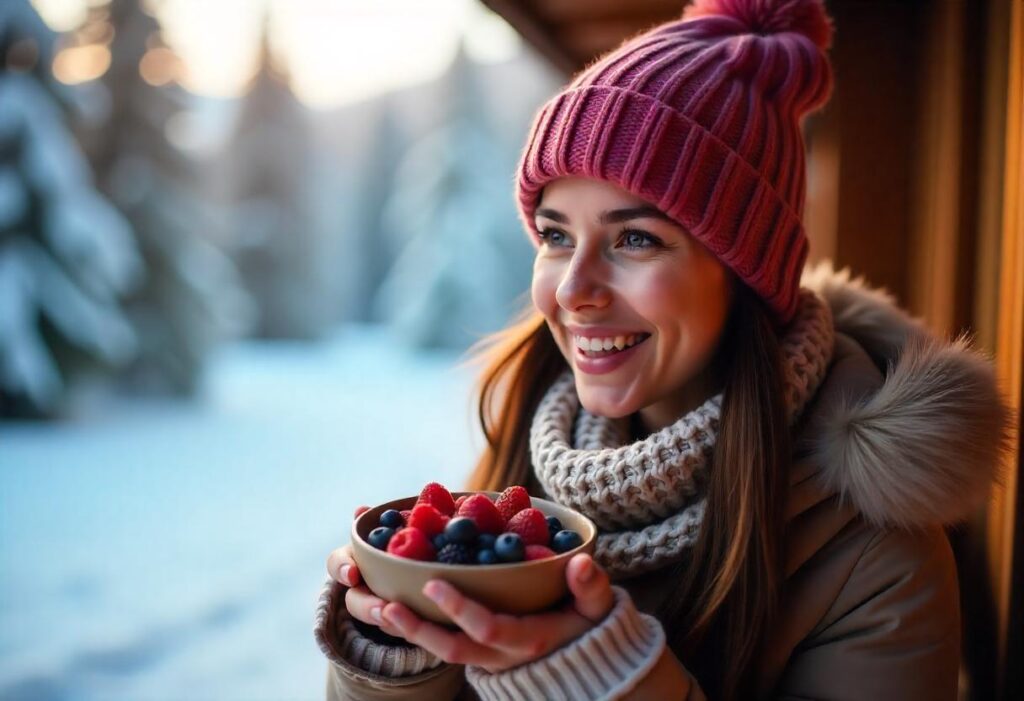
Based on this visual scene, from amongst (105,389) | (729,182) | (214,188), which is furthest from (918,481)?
(214,188)

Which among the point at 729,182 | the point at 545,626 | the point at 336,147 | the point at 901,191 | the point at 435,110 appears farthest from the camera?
the point at 336,147

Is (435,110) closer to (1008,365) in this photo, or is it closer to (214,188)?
(214,188)

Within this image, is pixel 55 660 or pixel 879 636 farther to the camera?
pixel 55 660

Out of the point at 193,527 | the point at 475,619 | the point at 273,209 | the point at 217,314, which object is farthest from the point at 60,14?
the point at 475,619

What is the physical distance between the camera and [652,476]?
1.36m

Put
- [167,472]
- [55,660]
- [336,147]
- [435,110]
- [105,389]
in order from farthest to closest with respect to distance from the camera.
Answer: [336,147] → [435,110] → [105,389] → [167,472] → [55,660]

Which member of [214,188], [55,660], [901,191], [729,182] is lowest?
[55,660]

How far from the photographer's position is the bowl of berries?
39.4 inches

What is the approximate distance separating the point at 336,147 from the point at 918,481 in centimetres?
1469

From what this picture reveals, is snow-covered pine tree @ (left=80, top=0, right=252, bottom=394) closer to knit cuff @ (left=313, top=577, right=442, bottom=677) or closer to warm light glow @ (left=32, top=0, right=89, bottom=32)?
warm light glow @ (left=32, top=0, right=89, bottom=32)

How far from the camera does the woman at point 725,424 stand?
1.23 m

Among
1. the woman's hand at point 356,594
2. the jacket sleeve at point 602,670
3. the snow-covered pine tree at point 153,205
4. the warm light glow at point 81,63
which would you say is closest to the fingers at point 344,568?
the woman's hand at point 356,594

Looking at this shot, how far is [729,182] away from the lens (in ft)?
4.50

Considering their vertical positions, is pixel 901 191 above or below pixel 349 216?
below
